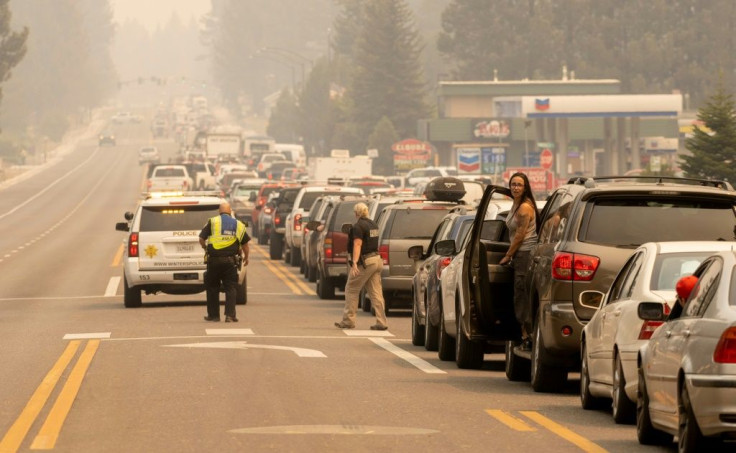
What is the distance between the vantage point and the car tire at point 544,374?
619 inches

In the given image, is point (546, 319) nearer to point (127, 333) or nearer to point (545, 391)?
point (545, 391)

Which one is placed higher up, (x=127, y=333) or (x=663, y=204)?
(x=663, y=204)

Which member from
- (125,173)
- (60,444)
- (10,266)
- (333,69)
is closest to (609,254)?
(60,444)

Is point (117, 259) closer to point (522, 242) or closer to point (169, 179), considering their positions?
point (169, 179)

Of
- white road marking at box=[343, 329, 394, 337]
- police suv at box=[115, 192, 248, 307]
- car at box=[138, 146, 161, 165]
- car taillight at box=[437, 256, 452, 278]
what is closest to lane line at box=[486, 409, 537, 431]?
car taillight at box=[437, 256, 452, 278]

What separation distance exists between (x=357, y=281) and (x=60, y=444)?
1282cm

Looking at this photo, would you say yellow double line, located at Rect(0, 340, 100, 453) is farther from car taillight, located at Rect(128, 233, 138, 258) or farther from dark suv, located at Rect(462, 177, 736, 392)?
car taillight, located at Rect(128, 233, 138, 258)

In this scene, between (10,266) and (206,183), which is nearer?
(10,266)

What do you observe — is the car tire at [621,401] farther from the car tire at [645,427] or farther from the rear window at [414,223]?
the rear window at [414,223]

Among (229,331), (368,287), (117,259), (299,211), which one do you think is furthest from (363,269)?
(117,259)

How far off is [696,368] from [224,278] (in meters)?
15.9

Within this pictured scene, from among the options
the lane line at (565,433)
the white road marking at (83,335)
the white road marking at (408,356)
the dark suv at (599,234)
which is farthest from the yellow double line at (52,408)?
the dark suv at (599,234)

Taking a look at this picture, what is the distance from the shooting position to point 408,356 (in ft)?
66.2

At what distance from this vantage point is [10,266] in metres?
45.7
